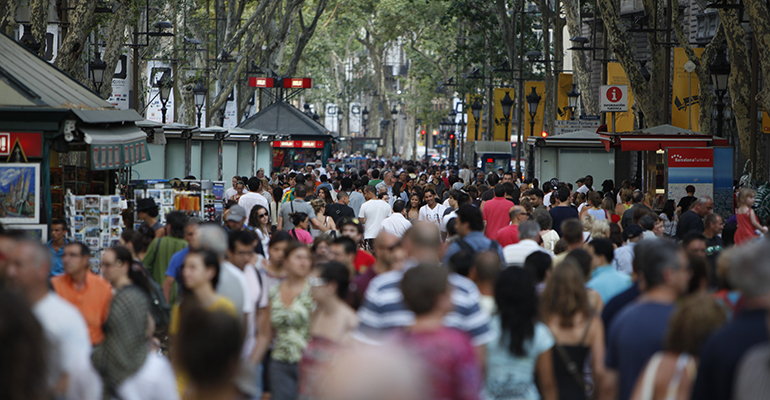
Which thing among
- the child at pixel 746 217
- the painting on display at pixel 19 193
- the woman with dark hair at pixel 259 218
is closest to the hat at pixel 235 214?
the woman with dark hair at pixel 259 218

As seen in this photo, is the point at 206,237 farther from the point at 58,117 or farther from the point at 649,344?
the point at 58,117

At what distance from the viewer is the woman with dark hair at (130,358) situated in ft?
17.0

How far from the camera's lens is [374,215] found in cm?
1434

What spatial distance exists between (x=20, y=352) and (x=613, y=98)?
21.7 metres

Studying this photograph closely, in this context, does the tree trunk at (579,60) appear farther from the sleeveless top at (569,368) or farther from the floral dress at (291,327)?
the sleeveless top at (569,368)

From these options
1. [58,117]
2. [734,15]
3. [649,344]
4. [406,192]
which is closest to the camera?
[649,344]

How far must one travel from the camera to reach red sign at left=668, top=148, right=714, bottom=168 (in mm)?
16172

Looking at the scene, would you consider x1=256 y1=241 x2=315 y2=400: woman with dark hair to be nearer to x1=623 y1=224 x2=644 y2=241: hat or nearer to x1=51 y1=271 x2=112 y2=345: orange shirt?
x1=51 y1=271 x2=112 y2=345: orange shirt

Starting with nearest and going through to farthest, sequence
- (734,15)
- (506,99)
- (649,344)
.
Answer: (649,344)
(734,15)
(506,99)

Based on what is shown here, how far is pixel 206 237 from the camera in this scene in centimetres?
673

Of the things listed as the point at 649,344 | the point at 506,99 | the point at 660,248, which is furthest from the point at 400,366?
the point at 506,99

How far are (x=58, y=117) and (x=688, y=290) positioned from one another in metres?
7.54

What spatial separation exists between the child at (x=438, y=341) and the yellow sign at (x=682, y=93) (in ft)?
65.0

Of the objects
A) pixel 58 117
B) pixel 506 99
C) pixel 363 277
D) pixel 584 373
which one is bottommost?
pixel 584 373
